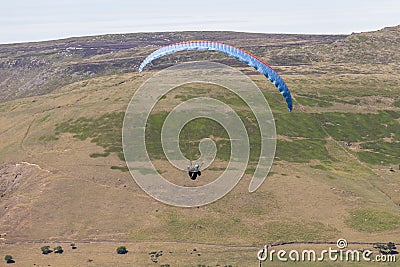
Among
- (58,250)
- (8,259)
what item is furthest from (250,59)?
(8,259)

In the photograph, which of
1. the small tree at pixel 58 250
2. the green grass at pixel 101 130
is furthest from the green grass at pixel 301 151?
the small tree at pixel 58 250

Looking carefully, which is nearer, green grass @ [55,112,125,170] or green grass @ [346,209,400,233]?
green grass @ [346,209,400,233]

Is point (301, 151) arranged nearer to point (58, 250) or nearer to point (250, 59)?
point (58, 250)

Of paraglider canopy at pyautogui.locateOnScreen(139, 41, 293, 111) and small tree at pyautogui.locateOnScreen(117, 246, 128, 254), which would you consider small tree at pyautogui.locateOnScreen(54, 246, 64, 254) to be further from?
paraglider canopy at pyautogui.locateOnScreen(139, 41, 293, 111)

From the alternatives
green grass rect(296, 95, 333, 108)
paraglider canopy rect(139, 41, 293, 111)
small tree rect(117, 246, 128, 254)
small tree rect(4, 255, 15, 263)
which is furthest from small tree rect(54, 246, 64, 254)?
green grass rect(296, 95, 333, 108)

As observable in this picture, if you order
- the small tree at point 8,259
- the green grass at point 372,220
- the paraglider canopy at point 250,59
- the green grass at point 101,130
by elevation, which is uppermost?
the paraglider canopy at point 250,59

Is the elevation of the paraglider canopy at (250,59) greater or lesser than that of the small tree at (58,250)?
greater

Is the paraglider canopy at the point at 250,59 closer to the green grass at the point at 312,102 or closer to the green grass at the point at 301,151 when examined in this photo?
the green grass at the point at 301,151

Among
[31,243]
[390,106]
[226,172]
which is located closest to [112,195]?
[31,243]
